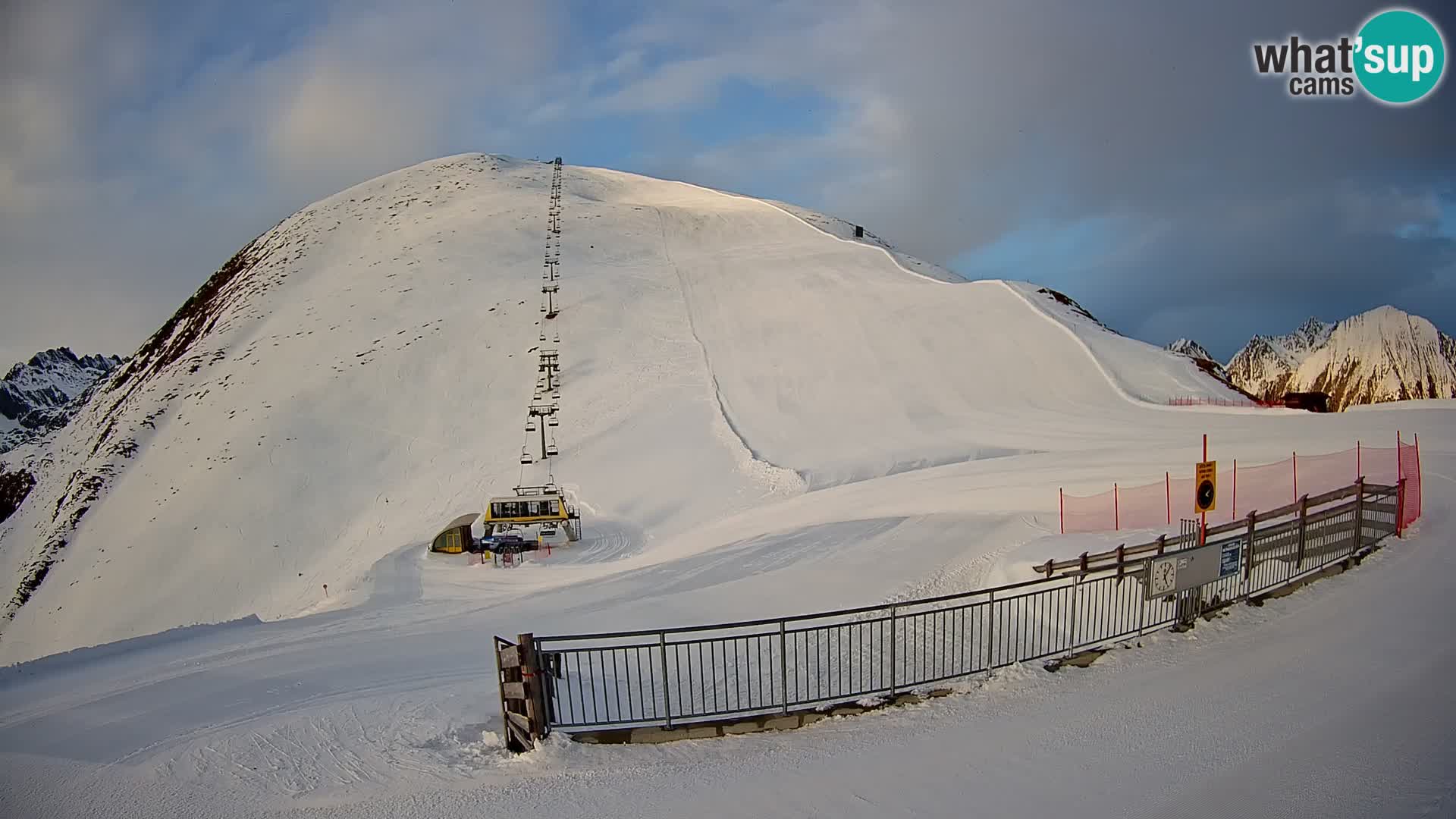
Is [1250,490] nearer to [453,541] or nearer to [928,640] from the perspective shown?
[928,640]

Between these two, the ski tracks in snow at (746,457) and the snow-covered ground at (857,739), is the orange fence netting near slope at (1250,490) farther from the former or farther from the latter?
the ski tracks in snow at (746,457)

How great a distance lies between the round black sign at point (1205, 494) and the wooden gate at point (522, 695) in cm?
919

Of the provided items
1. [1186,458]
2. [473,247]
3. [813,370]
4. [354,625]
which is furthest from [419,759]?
[473,247]

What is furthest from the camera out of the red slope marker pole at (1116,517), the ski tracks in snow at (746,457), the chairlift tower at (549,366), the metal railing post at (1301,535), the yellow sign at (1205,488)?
the chairlift tower at (549,366)

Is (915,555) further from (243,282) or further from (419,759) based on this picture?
(243,282)

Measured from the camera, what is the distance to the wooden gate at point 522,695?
8.89m

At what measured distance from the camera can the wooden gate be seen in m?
8.89

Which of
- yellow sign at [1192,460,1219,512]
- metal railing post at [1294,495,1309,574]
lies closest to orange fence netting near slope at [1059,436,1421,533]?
metal railing post at [1294,495,1309,574]

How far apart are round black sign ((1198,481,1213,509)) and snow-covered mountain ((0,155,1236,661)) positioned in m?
15.1

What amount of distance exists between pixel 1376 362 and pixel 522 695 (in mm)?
80220

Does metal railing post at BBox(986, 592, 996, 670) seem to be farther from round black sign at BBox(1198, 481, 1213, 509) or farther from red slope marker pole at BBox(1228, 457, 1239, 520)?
red slope marker pole at BBox(1228, 457, 1239, 520)

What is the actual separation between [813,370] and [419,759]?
3415cm

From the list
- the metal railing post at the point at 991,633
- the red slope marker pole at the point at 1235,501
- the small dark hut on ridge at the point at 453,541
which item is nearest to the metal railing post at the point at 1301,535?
the metal railing post at the point at 991,633

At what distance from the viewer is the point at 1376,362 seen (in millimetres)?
68375
